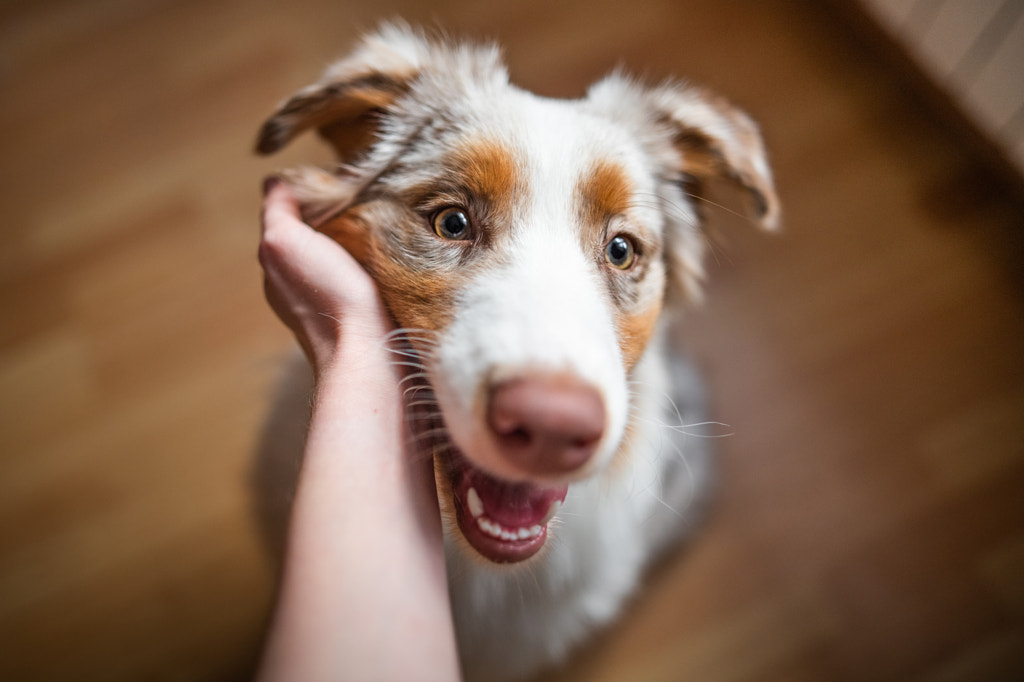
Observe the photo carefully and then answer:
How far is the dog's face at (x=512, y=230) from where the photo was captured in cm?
96

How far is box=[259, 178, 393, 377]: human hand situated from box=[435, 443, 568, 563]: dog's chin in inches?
11.1

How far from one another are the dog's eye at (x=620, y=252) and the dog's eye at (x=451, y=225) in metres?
0.29

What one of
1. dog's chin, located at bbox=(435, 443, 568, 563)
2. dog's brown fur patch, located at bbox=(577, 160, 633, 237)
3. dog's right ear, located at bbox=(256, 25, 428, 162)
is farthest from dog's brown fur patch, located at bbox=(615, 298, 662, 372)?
dog's right ear, located at bbox=(256, 25, 428, 162)

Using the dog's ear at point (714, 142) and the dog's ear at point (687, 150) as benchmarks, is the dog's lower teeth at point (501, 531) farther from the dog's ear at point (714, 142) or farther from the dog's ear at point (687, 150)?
the dog's ear at point (714, 142)

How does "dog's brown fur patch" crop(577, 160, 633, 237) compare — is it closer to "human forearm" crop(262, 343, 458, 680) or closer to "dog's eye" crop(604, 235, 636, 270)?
"dog's eye" crop(604, 235, 636, 270)

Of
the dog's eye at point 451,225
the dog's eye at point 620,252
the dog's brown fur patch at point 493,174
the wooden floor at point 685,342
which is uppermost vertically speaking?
the dog's brown fur patch at point 493,174

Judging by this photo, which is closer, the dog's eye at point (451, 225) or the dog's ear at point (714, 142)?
the dog's eye at point (451, 225)

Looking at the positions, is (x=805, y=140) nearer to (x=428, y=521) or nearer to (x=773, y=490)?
(x=773, y=490)

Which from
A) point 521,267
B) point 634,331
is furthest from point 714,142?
point 521,267

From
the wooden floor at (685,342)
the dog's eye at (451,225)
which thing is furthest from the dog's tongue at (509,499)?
the wooden floor at (685,342)

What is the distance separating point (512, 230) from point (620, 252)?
27 cm

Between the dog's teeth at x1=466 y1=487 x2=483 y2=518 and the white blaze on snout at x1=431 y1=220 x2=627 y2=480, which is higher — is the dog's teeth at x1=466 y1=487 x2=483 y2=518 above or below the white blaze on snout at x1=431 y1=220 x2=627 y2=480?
below

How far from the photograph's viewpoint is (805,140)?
2.46 metres

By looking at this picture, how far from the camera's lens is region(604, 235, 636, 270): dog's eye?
1.28 metres
